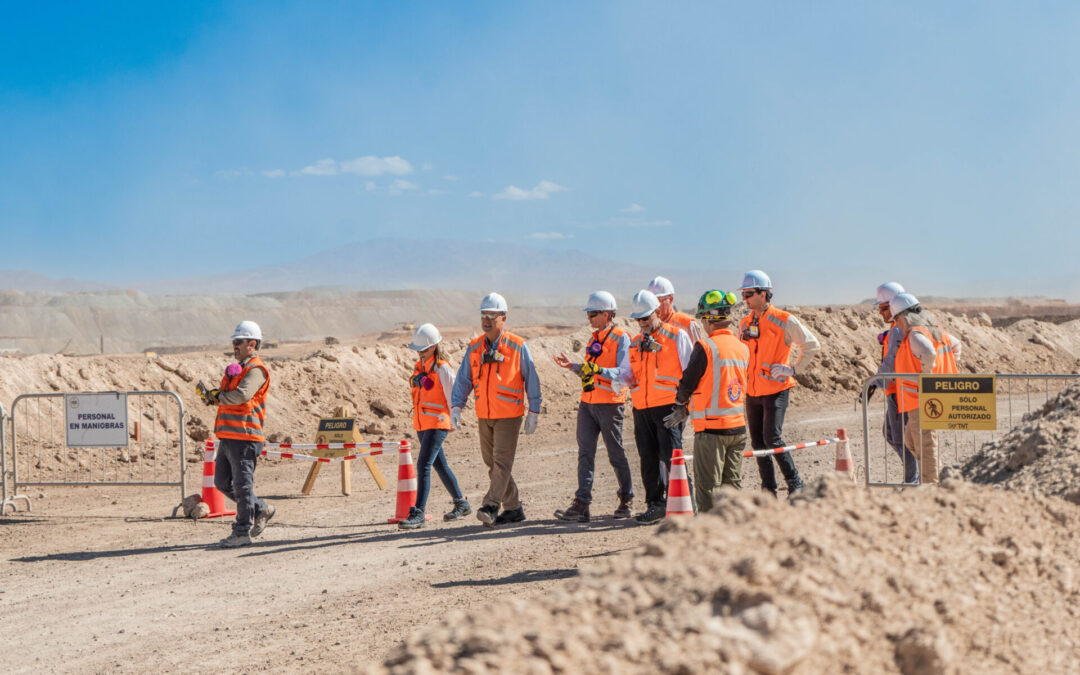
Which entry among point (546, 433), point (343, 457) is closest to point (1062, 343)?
point (546, 433)

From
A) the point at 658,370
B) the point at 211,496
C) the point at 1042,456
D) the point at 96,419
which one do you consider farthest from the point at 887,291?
the point at 96,419

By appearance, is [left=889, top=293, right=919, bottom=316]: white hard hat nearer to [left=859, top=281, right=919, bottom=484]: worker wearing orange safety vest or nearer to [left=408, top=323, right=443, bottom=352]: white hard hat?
[left=859, top=281, right=919, bottom=484]: worker wearing orange safety vest

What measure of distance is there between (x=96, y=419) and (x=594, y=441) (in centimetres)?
647

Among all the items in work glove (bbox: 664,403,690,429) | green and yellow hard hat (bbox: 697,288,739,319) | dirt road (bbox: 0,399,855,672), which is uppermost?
green and yellow hard hat (bbox: 697,288,739,319)

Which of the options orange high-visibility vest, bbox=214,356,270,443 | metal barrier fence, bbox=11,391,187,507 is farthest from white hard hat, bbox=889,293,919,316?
metal barrier fence, bbox=11,391,187,507

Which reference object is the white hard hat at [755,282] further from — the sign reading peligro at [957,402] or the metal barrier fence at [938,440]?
the sign reading peligro at [957,402]

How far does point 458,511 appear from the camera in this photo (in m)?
9.78

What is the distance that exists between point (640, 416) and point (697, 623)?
5583mm

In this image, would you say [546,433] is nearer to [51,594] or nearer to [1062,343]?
[51,594]

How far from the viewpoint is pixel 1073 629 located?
413cm

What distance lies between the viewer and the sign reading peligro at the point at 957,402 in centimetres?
733

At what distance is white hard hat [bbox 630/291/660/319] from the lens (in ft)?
28.3

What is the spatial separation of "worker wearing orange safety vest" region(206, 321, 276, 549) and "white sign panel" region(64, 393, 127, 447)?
308 centimetres

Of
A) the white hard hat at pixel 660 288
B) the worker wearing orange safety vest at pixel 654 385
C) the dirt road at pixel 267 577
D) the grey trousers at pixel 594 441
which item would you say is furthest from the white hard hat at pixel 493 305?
the dirt road at pixel 267 577
